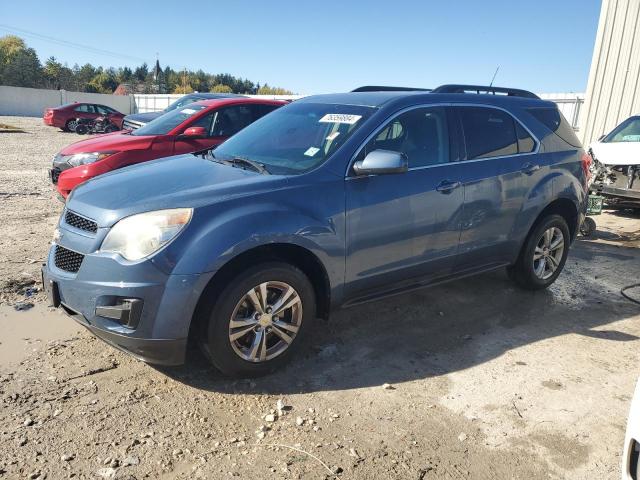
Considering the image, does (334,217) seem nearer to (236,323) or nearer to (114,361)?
(236,323)

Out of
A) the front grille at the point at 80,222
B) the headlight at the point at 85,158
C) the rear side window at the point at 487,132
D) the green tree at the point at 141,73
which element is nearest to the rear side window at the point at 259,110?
the headlight at the point at 85,158

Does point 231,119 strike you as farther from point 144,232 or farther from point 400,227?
point 144,232

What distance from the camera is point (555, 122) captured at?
5.17 metres

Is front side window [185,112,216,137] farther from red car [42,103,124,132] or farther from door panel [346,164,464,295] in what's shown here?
red car [42,103,124,132]

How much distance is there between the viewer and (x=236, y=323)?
3.23m

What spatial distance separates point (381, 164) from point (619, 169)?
298 inches

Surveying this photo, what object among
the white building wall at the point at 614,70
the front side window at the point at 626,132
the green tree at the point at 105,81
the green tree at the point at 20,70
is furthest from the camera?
the green tree at the point at 105,81

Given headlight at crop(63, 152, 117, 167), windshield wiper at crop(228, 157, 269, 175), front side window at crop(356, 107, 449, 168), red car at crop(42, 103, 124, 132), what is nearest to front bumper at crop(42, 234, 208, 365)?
windshield wiper at crop(228, 157, 269, 175)

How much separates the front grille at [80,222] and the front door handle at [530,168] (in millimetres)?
3605

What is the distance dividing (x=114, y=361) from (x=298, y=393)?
1.33 m

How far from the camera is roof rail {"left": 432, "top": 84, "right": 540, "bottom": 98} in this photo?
4703 millimetres

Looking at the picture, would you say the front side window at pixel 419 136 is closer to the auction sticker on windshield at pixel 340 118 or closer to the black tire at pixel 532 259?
the auction sticker on windshield at pixel 340 118

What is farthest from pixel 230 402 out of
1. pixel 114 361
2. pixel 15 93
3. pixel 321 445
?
pixel 15 93

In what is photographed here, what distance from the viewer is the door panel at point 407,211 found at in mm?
3678
